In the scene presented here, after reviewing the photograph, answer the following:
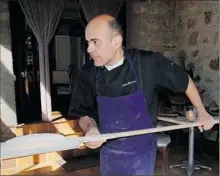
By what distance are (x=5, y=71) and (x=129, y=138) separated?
1791 mm

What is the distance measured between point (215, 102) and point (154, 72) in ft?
6.26

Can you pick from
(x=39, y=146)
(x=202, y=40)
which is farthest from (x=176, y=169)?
(x=39, y=146)

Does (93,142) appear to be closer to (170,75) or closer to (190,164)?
(170,75)

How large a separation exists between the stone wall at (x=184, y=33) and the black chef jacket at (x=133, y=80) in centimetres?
184

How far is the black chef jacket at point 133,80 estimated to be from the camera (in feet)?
3.18

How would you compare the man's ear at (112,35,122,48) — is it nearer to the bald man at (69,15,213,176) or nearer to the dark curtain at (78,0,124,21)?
the bald man at (69,15,213,176)

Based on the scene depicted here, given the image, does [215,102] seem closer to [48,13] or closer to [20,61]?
[48,13]

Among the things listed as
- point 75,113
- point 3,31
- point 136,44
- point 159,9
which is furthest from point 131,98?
point 159,9

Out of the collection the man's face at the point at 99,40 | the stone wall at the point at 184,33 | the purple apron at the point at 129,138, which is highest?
the stone wall at the point at 184,33

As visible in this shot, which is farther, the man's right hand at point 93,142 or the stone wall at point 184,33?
the stone wall at point 184,33

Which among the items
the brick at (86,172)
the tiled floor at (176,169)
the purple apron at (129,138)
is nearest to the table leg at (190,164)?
the tiled floor at (176,169)

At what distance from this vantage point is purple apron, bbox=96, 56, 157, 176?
3.20ft

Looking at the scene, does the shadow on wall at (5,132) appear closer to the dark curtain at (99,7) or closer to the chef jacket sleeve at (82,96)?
the dark curtain at (99,7)

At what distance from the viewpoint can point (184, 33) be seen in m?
3.00
